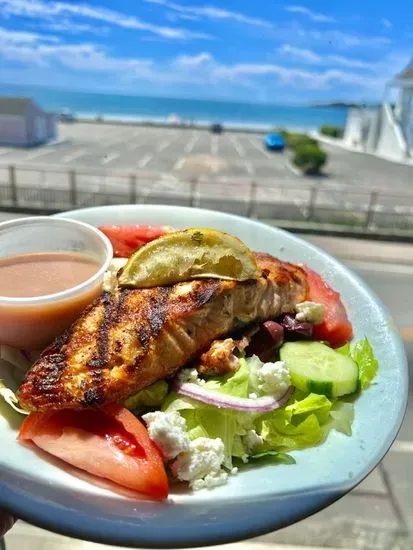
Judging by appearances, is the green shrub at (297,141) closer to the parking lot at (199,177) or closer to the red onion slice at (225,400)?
the parking lot at (199,177)

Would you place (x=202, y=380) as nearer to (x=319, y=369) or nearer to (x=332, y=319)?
(x=319, y=369)

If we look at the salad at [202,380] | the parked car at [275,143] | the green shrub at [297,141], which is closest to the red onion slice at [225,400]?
the salad at [202,380]

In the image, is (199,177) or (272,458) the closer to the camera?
(272,458)

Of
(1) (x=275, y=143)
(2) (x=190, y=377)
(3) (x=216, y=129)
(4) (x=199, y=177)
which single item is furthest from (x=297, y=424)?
(3) (x=216, y=129)

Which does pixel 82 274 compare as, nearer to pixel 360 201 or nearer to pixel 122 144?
pixel 360 201

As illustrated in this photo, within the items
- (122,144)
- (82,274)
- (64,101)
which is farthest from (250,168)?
(64,101)

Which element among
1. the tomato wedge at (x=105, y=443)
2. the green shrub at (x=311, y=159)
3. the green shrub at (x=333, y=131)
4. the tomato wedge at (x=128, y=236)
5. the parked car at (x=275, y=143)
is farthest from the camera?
the green shrub at (x=333, y=131)
